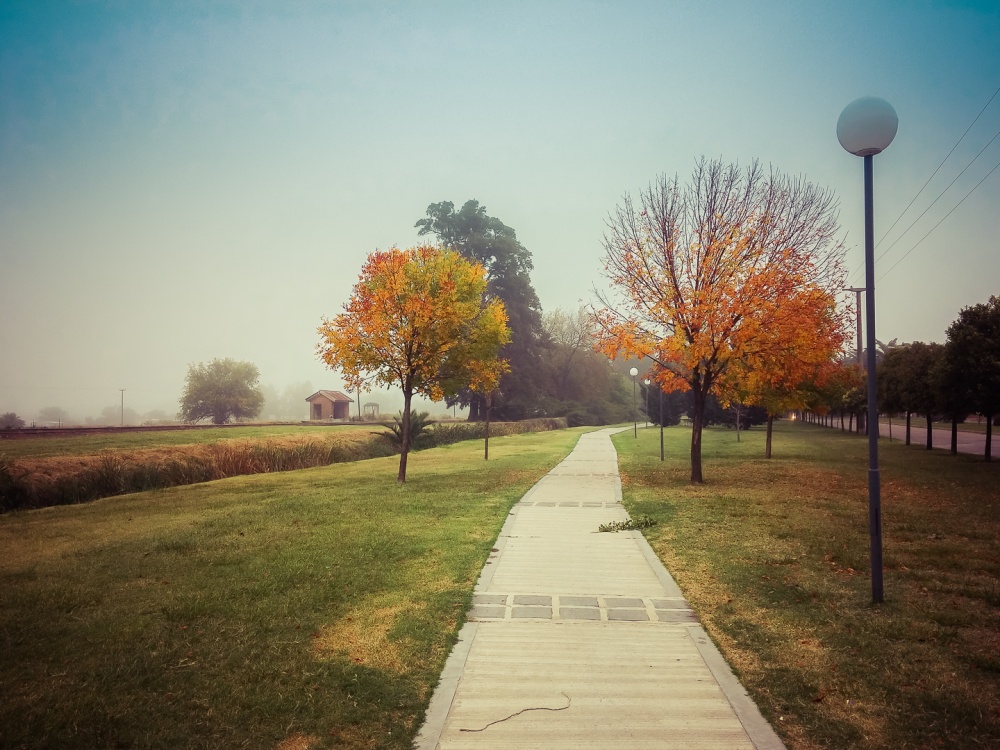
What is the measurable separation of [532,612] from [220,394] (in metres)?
77.0

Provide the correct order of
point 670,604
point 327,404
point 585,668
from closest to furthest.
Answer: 1. point 585,668
2. point 670,604
3. point 327,404

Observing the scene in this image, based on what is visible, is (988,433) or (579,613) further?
(988,433)

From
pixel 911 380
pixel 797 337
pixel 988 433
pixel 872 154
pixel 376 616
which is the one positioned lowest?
pixel 376 616

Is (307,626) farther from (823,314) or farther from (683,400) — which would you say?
(683,400)

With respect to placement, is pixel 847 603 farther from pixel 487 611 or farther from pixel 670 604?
pixel 487 611

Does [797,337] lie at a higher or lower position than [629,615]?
higher

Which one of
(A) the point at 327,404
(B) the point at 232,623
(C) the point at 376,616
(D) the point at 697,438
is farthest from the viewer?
(A) the point at 327,404

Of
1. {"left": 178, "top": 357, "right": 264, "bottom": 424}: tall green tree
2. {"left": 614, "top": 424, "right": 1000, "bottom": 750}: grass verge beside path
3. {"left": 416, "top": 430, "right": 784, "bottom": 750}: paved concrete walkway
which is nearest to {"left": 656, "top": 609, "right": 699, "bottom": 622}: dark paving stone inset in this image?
{"left": 416, "top": 430, "right": 784, "bottom": 750}: paved concrete walkway

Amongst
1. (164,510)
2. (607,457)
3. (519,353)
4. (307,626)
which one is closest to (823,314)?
(607,457)

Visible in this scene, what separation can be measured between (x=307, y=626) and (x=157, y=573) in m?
3.14

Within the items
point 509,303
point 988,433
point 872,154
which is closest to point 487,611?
point 872,154

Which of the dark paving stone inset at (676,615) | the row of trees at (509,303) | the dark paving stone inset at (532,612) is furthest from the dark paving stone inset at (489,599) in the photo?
the row of trees at (509,303)

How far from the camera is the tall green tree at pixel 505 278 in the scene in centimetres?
5259

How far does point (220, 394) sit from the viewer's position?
74250 millimetres
